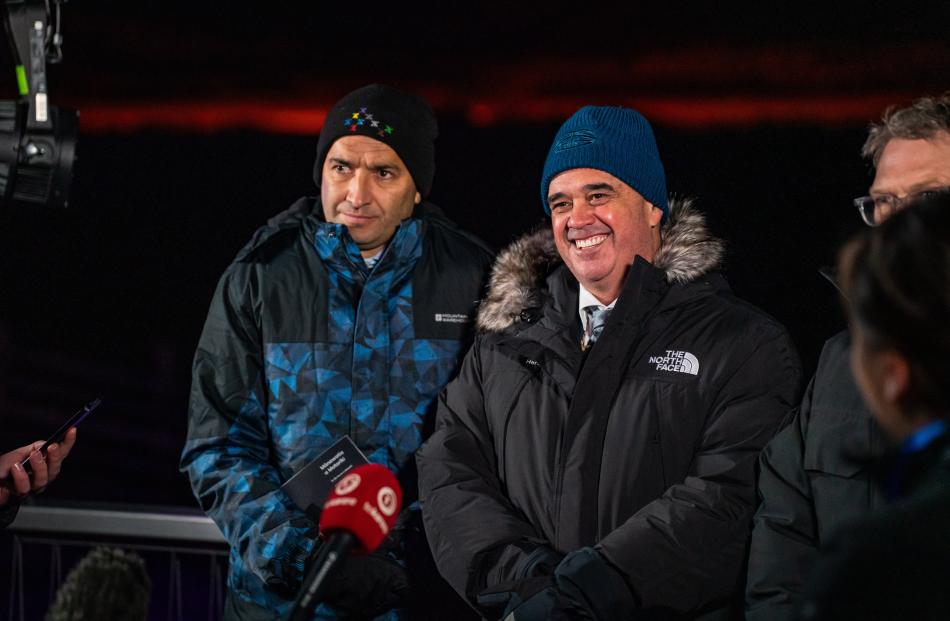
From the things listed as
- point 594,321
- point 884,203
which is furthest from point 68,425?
point 884,203

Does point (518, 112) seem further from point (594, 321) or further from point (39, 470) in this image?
point (39, 470)

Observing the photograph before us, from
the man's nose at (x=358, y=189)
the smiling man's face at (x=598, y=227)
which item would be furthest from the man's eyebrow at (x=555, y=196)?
the man's nose at (x=358, y=189)

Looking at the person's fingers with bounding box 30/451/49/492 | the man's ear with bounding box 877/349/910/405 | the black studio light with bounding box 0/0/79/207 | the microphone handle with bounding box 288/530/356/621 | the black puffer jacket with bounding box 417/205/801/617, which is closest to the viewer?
the man's ear with bounding box 877/349/910/405

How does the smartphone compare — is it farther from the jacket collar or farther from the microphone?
the microphone

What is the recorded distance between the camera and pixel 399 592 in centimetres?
276

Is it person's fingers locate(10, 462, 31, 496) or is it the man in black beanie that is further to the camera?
the man in black beanie

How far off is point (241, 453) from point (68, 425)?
523mm

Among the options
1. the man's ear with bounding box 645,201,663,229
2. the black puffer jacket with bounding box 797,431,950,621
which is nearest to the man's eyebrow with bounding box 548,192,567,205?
the man's ear with bounding box 645,201,663,229

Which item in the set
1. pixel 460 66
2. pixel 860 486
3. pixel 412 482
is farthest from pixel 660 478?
pixel 460 66

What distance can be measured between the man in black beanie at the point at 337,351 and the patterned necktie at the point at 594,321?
1.60 ft

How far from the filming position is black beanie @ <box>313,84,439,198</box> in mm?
2967

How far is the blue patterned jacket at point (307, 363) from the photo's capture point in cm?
278

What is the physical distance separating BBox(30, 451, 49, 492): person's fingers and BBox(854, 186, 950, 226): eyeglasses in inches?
75.1

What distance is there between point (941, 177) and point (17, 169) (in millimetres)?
2110
